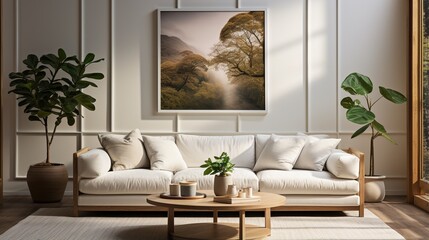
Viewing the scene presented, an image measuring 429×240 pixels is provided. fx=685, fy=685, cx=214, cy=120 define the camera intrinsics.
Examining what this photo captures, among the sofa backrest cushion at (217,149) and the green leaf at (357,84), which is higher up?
the green leaf at (357,84)

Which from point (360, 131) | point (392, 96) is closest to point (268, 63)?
point (360, 131)

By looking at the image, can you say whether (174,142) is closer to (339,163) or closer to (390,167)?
(339,163)

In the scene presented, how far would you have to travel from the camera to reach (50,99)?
7.28 meters

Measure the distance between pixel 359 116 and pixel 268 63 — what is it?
4.17ft

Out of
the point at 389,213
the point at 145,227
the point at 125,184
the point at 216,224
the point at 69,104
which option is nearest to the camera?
the point at 216,224

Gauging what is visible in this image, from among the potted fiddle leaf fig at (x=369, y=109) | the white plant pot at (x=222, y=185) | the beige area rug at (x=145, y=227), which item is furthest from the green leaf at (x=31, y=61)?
the potted fiddle leaf fig at (x=369, y=109)

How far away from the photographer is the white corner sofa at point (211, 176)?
6.38 meters

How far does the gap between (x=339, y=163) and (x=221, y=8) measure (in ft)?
7.86

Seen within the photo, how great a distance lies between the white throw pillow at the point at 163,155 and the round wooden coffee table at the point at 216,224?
1.19 meters

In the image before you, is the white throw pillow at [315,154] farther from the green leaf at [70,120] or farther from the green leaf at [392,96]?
the green leaf at [70,120]

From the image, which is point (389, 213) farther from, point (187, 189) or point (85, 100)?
point (85, 100)

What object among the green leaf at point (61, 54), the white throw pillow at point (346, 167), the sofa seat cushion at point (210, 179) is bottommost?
the sofa seat cushion at point (210, 179)

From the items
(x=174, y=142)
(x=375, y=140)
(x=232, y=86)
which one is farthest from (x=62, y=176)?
(x=375, y=140)

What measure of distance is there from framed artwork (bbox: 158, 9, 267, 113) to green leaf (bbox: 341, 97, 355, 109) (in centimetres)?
89
